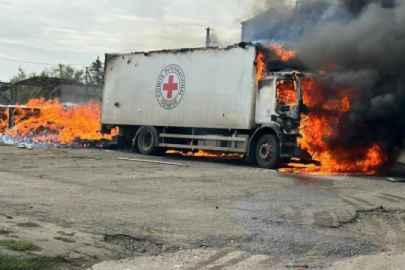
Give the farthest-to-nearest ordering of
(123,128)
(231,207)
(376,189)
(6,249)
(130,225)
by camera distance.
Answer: (123,128) < (376,189) < (231,207) < (130,225) < (6,249)

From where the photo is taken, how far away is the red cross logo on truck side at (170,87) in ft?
59.5

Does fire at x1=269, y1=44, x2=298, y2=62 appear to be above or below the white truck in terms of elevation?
above

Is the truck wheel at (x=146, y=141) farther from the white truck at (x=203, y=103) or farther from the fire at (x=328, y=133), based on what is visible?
the fire at (x=328, y=133)

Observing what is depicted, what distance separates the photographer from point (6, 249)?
5016 mm

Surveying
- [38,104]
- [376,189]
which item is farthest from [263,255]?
[38,104]

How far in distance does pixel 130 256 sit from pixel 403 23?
1157 cm

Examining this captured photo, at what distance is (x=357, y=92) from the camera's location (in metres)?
14.3

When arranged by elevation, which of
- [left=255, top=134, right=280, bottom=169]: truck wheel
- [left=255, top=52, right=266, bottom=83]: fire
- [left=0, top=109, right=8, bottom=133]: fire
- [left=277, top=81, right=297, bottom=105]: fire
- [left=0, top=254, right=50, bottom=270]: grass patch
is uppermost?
[left=255, top=52, right=266, bottom=83]: fire

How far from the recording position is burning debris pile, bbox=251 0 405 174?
14.2 metres

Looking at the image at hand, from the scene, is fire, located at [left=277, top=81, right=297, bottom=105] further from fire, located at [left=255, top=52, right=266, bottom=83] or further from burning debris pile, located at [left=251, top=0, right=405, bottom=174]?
fire, located at [left=255, top=52, right=266, bottom=83]

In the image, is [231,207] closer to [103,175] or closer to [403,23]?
[103,175]

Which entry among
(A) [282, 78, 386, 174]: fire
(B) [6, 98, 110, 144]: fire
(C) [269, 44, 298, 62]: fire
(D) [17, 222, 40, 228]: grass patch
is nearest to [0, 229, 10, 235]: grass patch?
(D) [17, 222, 40, 228]: grass patch

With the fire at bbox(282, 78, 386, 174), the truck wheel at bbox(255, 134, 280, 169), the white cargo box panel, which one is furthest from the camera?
the white cargo box panel

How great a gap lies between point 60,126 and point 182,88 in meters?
7.73
